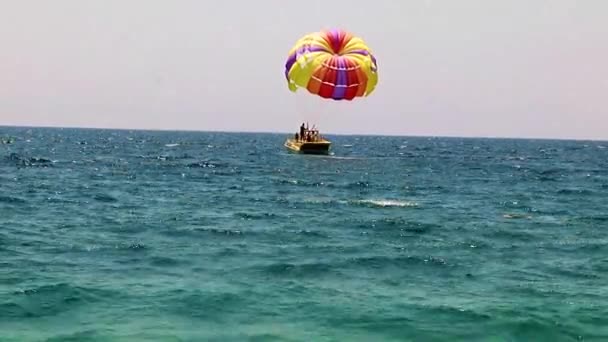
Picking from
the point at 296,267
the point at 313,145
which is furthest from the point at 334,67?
the point at 296,267

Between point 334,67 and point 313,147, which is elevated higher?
point 334,67

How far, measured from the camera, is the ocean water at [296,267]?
13.3 metres

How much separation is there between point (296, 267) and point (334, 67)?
3345 cm

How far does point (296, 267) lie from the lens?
60.4 feet

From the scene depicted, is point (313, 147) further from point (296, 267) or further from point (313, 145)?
point (296, 267)

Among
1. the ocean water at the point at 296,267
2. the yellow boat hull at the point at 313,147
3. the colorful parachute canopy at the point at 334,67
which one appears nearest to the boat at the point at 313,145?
the yellow boat hull at the point at 313,147

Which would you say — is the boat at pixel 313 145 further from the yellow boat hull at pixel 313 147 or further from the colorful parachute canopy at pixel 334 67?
the colorful parachute canopy at pixel 334 67

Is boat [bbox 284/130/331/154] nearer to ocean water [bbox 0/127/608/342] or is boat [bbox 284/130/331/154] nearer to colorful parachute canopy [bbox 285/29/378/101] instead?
colorful parachute canopy [bbox 285/29/378/101]

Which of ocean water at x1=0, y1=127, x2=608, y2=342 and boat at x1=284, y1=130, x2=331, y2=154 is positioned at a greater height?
boat at x1=284, y1=130, x2=331, y2=154

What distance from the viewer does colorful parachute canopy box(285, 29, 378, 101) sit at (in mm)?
50156

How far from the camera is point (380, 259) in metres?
19.8

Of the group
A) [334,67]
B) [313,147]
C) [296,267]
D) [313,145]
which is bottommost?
[296,267]

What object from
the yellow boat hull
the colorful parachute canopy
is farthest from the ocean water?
the yellow boat hull

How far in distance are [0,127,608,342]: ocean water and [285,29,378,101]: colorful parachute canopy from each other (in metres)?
14.8
